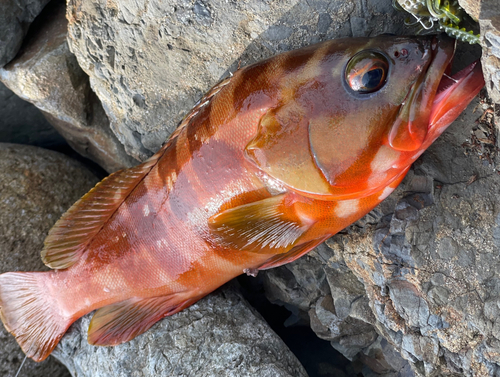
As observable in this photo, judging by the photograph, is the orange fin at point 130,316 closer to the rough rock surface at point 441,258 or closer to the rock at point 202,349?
the rock at point 202,349

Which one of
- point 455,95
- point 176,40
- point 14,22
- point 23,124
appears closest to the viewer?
point 455,95

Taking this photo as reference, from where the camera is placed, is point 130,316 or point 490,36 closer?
point 490,36

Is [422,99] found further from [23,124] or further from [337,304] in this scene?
[23,124]

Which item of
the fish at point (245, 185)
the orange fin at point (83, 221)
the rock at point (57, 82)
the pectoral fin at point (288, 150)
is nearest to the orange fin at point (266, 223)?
the fish at point (245, 185)

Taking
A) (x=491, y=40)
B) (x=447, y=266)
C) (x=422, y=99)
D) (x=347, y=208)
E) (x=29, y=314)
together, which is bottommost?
(x=29, y=314)

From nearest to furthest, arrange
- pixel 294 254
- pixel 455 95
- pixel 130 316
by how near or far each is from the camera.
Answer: pixel 455 95, pixel 294 254, pixel 130 316

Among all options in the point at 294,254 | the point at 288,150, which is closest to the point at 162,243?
the point at 294,254
